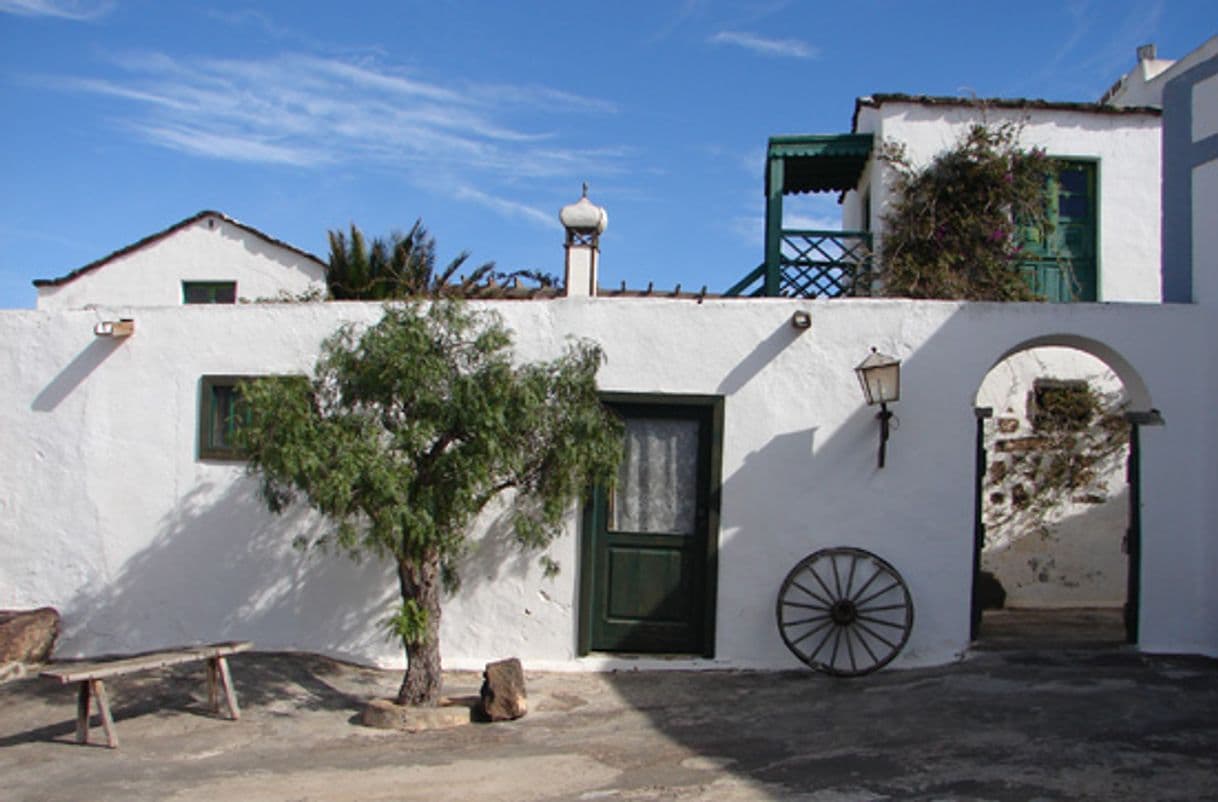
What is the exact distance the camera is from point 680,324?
27.0 feet

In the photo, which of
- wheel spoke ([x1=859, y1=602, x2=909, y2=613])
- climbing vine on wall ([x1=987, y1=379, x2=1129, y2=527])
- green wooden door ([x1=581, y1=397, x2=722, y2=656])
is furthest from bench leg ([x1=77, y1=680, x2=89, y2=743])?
climbing vine on wall ([x1=987, y1=379, x2=1129, y2=527])

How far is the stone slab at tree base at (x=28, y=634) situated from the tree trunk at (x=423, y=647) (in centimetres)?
328

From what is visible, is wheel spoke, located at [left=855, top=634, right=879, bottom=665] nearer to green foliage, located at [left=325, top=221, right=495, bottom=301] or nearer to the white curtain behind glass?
the white curtain behind glass

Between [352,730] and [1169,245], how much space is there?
6916 millimetres

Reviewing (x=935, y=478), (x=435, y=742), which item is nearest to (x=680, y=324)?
(x=935, y=478)

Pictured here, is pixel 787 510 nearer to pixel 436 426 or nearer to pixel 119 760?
pixel 436 426

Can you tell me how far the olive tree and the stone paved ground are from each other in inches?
37.9

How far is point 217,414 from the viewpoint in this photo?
866 centimetres

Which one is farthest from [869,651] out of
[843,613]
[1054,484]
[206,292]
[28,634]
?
[206,292]

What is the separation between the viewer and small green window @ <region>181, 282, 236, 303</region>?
1573cm

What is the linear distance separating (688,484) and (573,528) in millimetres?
921

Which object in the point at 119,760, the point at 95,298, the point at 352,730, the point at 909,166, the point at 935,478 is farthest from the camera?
the point at 95,298

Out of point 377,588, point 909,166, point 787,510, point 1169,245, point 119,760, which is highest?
point 909,166

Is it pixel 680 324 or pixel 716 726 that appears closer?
pixel 716 726
